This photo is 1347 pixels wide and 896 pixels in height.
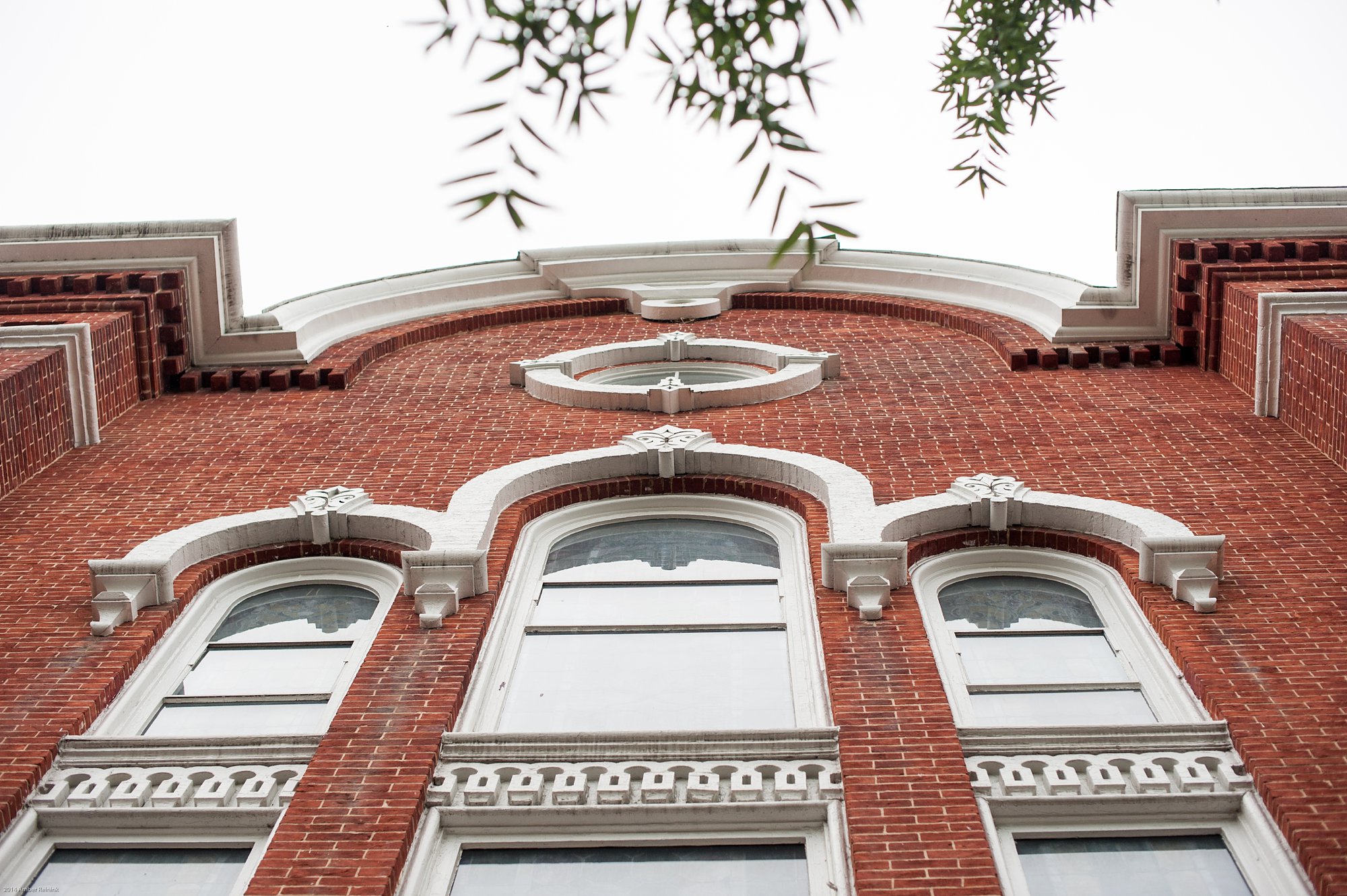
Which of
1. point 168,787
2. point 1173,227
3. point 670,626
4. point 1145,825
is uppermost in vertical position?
point 1173,227

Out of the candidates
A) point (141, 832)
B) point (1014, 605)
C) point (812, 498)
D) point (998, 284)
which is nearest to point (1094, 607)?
point (1014, 605)

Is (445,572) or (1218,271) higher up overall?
(1218,271)

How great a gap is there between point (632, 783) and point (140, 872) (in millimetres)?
2408

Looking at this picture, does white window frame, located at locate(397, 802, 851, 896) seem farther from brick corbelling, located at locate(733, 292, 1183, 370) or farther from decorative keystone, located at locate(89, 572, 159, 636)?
brick corbelling, located at locate(733, 292, 1183, 370)

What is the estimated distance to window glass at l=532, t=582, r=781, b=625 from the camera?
938 centimetres

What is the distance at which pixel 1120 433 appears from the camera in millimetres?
11594

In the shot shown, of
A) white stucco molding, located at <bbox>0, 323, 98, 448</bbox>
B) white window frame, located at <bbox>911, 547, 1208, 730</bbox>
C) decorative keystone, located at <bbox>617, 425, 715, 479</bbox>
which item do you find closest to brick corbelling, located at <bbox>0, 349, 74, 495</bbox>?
white stucco molding, located at <bbox>0, 323, 98, 448</bbox>

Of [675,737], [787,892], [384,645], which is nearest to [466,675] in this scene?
[384,645]

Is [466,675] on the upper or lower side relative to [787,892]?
upper

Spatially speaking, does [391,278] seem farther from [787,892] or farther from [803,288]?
[787,892]

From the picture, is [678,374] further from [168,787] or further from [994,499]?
[168,787]

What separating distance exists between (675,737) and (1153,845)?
2.37 meters

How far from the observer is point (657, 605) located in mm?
9570

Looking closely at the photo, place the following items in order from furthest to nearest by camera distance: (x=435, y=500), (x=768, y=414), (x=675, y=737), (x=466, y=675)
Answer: (x=768, y=414), (x=435, y=500), (x=466, y=675), (x=675, y=737)
